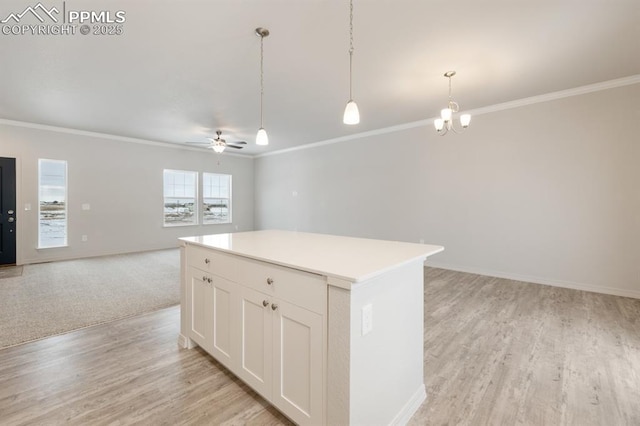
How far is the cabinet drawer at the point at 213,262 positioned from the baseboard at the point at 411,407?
4.30ft

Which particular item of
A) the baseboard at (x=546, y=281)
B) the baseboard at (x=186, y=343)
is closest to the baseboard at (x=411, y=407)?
the baseboard at (x=186, y=343)

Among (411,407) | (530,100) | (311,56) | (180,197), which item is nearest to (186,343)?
(411,407)

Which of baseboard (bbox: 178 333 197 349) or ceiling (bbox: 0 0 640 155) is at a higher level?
ceiling (bbox: 0 0 640 155)

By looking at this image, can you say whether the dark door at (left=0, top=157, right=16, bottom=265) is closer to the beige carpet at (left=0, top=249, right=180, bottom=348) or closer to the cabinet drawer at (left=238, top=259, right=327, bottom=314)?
the beige carpet at (left=0, top=249, right=180, bottom=348)

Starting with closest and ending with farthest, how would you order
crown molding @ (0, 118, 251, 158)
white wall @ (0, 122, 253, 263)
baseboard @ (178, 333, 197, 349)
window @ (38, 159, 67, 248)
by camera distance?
baseboard @ (178, 333, 197, 349) < crown molding @ (0, 118, 251, 158) < white wall @ (0, 122, 253, 263) < window @ (38, 159, 67, 248)

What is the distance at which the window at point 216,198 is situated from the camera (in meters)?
8.32

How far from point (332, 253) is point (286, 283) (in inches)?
14.5

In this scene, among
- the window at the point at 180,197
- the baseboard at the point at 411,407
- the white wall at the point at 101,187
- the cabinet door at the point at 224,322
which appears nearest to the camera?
the baseboard at the point at 411,407

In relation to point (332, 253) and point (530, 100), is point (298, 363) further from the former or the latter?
point (530, 100)

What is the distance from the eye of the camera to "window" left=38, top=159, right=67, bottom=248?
5.79 meters

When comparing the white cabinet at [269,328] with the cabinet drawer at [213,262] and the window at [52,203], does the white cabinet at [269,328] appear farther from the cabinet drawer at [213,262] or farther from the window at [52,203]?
the window at [52,203]

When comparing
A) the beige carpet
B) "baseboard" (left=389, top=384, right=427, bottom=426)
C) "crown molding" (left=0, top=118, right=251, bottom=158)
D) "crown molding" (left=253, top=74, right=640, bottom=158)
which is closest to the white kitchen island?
"baseboard" (left=389, top=384, right=427, bottom=426)

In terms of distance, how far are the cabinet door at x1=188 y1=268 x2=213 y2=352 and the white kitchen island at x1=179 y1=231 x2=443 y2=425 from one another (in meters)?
0.04

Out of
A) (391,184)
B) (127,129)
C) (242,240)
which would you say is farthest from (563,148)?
(127,129)
